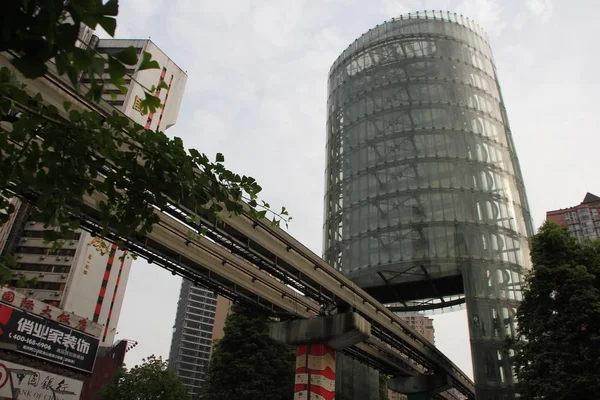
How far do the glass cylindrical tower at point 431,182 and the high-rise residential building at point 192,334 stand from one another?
9981 centimetres

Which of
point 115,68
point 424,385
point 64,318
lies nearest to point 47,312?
point 64,318

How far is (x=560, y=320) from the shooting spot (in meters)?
19.6

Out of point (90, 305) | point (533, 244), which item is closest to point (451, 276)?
point (533, 244)

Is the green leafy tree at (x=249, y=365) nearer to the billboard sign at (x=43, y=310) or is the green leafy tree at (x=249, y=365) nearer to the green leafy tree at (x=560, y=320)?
the billboard sign at (x=43, y=310)

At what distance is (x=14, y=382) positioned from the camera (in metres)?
31.0

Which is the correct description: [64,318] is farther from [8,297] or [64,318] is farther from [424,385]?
[424,385]

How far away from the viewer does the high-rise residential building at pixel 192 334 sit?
131875 mm

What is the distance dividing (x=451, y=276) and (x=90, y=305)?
42.7m

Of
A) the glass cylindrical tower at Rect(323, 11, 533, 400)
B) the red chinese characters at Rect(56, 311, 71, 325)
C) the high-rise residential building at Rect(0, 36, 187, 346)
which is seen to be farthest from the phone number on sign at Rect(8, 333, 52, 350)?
the glass cylindrical tower at Rect(323, 11, 533, 400)

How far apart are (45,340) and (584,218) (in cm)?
11247

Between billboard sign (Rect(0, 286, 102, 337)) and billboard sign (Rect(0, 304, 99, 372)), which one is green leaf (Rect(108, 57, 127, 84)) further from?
billboard sign (Rect(0, 286, 102, 337))

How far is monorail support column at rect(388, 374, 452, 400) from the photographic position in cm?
3627

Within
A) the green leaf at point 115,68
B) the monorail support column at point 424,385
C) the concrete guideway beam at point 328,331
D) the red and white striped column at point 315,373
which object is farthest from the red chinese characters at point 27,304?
the green leaf at point 115,68

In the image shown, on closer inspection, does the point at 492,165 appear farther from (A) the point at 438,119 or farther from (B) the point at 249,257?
(B) the point at 249,257
